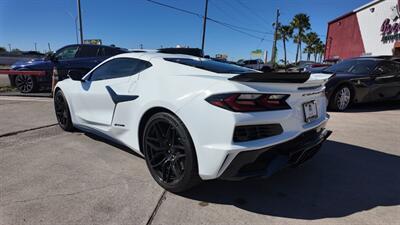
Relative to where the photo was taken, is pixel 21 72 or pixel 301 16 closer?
pixel 21 72

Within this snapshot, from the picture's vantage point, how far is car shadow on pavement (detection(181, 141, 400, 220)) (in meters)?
2.78

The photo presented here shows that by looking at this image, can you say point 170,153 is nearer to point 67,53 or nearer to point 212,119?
point 212,119

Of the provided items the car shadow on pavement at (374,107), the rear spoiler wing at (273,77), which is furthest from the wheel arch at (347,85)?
the rear spoiler wing at (273,77)

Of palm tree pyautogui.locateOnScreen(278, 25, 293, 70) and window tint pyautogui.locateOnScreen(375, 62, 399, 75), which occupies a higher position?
palm tree pyautogui.locateOnScreen(278, 25, 293, 70)

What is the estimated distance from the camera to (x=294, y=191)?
122 inches

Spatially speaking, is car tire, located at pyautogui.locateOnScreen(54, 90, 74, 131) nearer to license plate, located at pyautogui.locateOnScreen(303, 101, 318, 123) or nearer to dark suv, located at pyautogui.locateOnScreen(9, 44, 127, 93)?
license plate, located at pyautogui.locateOnScreen(303, 101, 318, 123)

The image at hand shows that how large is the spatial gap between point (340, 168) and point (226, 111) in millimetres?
2043

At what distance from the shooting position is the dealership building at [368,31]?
69.6 feet

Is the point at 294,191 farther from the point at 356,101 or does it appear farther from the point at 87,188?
the point at 356,101

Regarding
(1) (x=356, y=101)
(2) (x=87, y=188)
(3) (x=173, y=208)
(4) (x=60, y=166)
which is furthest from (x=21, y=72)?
(1) (x=356, y=101)

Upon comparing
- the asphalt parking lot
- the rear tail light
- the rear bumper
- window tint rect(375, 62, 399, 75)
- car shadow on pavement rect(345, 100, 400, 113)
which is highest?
window tint rect(375, 62, 399, 75)

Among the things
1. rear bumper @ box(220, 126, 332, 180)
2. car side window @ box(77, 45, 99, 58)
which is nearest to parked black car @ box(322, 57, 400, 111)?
rear bumper @ box(220, 126, 332, 180)

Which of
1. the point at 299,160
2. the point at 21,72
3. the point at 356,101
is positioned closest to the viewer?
the point at 299,160

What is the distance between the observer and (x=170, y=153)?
3.04m
